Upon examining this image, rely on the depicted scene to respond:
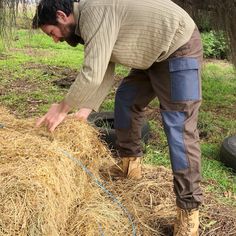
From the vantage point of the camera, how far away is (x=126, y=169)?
383cm

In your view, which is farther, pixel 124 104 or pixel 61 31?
pixel 124 104

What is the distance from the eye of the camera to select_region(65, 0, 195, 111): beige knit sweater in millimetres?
2803

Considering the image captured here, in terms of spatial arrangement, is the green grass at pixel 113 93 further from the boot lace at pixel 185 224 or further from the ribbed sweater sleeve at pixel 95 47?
the ribbed sweater sleeve at pixel 95 47

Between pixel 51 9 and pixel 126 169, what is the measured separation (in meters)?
1.56

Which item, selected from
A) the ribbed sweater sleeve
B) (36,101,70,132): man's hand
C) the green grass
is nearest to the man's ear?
the ribbed sweater sleeve

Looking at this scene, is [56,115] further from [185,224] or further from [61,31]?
[185,224]

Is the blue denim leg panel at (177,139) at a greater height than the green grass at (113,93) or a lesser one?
greater

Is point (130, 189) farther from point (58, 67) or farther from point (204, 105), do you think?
point (58, 67)

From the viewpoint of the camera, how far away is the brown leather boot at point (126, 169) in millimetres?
3805

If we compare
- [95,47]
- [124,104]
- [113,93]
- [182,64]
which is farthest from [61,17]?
[113,93]

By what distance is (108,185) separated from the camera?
3654 mm

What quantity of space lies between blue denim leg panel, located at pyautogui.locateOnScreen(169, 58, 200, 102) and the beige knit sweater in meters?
0.10

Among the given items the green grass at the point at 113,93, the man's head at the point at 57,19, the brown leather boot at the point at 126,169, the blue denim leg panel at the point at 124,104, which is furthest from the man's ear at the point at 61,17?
the green grass at the point at 113,93

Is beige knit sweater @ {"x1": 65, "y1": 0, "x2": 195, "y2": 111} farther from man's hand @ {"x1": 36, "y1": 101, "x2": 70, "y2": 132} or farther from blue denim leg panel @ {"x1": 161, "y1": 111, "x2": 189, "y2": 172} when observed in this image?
blue denim leg panel @ {"x1": 161, "y1": 111, "x2": 189, "y2": 172}
